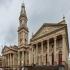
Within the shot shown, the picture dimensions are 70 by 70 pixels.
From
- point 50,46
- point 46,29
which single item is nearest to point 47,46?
point 50,46

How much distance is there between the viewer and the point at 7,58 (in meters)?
85.8

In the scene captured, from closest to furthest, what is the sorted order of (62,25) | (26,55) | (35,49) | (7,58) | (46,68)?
1. (46,68)
2. (62,25)
3. (35,49)
4. (26,55)
5. (7,58)

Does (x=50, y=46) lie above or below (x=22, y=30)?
below

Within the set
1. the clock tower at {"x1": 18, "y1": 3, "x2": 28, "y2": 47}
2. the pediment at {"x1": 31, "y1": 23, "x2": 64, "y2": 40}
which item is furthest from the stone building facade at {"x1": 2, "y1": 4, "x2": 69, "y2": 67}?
the clock tower at {"x1": 18, "y1": 3, "x2": 28, "y2": 47}

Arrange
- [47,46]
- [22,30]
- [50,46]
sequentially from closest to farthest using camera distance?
[47,46] < [50,46] < [22,30]

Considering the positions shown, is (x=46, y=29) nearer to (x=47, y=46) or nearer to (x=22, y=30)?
(x=47, y=46)

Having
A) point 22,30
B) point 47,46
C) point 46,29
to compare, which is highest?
point 22,30

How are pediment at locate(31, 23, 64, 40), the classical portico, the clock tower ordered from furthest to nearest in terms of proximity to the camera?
the clock tower → pediment at locate(31, 23, 64, 40) → the classical portico

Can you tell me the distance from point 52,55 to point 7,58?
101 ft

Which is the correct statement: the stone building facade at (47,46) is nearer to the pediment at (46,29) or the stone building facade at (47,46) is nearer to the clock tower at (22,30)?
the pediment at (46,29)

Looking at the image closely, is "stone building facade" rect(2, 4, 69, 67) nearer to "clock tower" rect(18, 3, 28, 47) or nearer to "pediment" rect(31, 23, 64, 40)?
"pediment" rect(31, 23, 64, 40)

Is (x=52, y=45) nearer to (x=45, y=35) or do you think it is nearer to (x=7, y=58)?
(x=45, y=35)

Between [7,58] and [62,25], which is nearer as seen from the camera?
[62,25]

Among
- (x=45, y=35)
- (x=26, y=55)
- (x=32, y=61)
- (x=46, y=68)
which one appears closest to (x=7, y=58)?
(x=26, y=55)
